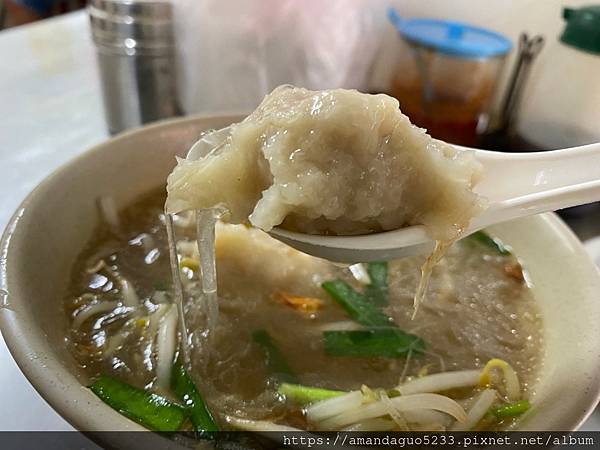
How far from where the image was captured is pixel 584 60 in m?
1.58

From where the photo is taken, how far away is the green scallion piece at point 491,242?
53.4 inches

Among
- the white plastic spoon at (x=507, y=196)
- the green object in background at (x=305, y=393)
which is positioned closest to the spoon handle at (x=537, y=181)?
the white plastic spoon at (x=507, y=196)

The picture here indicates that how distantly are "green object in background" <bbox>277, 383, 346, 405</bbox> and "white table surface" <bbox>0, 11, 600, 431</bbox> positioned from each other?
1.50 ft

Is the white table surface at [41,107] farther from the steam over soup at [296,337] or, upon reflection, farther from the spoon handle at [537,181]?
the spoon handle at [537,181]

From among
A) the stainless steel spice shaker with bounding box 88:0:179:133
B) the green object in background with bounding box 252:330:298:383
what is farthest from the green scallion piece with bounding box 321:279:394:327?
the stainless steel spice shaker with bounding box 88:0:179:133

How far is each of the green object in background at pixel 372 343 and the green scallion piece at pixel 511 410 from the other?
0.18 metres

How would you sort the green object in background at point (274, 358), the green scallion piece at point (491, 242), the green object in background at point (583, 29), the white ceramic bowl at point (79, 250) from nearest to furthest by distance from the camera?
the white ceramic bowl at point (79, 250), the green object in background at point (274, 358), the green scallion piece at point (491, 242), the green object in background at point (583, 29)

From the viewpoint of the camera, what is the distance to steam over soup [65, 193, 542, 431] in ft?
3.04

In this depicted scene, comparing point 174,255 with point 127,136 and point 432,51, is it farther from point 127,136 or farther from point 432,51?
point 432,51

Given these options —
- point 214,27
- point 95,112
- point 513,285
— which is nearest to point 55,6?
point 95,112

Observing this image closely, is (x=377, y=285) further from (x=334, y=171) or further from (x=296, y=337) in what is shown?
(x=334, y=171)

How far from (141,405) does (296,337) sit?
32 cm

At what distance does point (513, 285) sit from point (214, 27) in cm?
101

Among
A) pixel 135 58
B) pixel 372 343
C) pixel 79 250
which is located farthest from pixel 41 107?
pixel 372 343
